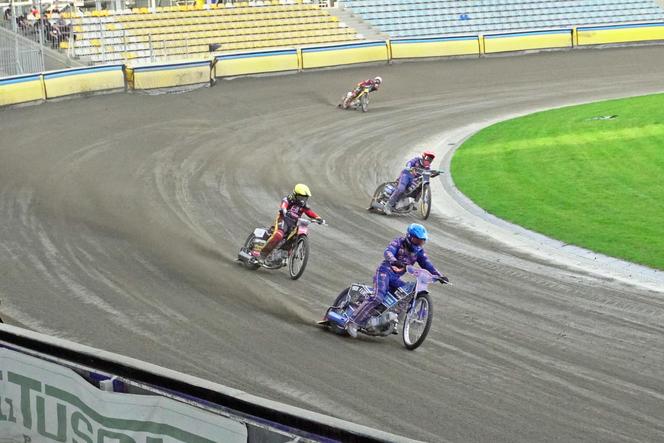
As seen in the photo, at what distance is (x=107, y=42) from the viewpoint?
42.9 meters

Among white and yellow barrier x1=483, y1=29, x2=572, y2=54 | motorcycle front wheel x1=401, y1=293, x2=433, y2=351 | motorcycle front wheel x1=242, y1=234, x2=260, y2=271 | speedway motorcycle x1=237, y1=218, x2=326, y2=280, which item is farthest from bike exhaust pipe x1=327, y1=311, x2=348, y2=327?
white and yellow barrier x1=483, y1=29, x2=572, y2=54

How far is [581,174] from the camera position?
2609cm

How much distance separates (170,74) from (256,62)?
4.35m

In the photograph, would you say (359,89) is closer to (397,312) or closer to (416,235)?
(397,312)

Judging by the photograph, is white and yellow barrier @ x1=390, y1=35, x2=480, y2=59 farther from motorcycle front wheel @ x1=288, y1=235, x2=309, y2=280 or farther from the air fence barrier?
the air fence barrier

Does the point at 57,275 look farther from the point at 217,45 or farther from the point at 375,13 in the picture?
the point at 375,13

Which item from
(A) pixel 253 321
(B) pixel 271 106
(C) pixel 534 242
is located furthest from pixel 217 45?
(A) pixel 253 321

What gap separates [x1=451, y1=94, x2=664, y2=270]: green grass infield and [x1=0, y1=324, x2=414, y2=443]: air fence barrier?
12548 millimetres

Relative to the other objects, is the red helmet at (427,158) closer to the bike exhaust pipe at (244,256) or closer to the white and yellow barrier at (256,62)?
the bike exhaust pipe at (244,256)

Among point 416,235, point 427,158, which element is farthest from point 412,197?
point 416,235

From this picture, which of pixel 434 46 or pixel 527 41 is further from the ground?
pixel 434 46

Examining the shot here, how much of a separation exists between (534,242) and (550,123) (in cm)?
1390

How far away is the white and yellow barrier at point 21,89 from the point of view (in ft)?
114

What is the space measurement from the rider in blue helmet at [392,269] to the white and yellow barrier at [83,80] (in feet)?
80.2
